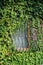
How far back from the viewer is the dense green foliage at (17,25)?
23.9 feet

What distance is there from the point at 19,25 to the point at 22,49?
0.85 metres

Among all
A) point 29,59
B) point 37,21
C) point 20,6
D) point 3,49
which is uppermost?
point 20,6

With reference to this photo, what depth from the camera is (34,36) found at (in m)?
8.05

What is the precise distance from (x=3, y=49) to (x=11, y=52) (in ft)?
1.26

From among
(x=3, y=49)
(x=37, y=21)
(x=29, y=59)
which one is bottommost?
(x=29, y=59)

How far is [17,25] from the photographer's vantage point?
24.8ft

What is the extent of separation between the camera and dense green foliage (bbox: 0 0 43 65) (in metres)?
7.28

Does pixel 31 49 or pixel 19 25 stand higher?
pixel 19 25

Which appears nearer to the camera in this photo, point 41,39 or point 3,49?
point 3,49

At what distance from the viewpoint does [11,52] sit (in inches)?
294

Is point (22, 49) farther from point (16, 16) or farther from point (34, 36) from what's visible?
point (16, 16)

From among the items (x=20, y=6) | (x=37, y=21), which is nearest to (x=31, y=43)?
(x=37, y=21)

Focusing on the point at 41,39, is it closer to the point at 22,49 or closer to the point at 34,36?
the point at 34,36

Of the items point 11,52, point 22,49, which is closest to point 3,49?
point 11,52
